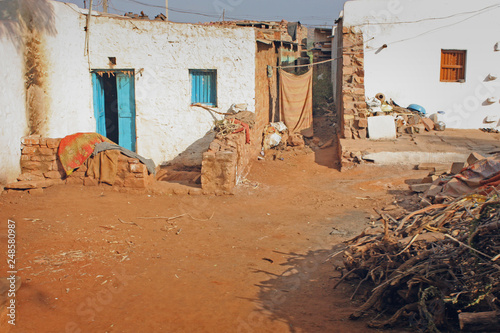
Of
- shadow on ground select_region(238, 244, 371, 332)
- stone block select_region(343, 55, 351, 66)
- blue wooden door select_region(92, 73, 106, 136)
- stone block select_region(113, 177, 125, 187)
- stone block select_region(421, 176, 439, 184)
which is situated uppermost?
stone block select_region(343, 55, 351, 66)

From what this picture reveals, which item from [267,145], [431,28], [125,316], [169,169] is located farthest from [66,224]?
[431,28]

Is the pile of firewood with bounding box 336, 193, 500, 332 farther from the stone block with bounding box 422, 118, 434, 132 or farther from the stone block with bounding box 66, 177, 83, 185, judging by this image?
the stone block with bounding box 422, 118, 434, 132

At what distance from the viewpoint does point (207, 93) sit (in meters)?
11.8

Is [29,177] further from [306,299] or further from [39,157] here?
[306,299]

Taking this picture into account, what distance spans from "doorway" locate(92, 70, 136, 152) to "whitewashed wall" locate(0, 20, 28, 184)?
116 inches

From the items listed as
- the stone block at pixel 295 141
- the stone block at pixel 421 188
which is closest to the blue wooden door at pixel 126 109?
the stone block at pixel 295 141

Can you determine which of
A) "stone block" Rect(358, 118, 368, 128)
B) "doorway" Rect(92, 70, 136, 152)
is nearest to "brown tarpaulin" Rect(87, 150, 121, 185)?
"doorway" Rect(92, 70, 136, 152)

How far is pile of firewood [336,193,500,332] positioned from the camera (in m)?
3.45

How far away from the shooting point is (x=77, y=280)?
5062mm

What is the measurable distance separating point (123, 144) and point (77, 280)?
7345 mm

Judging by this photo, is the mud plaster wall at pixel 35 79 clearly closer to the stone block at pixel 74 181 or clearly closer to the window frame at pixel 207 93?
the stone block at pixel 74 181

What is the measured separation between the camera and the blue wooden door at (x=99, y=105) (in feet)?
38.5

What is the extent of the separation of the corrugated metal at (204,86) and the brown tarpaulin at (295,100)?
298cm

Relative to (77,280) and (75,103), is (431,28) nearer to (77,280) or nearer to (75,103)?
(75,103)
